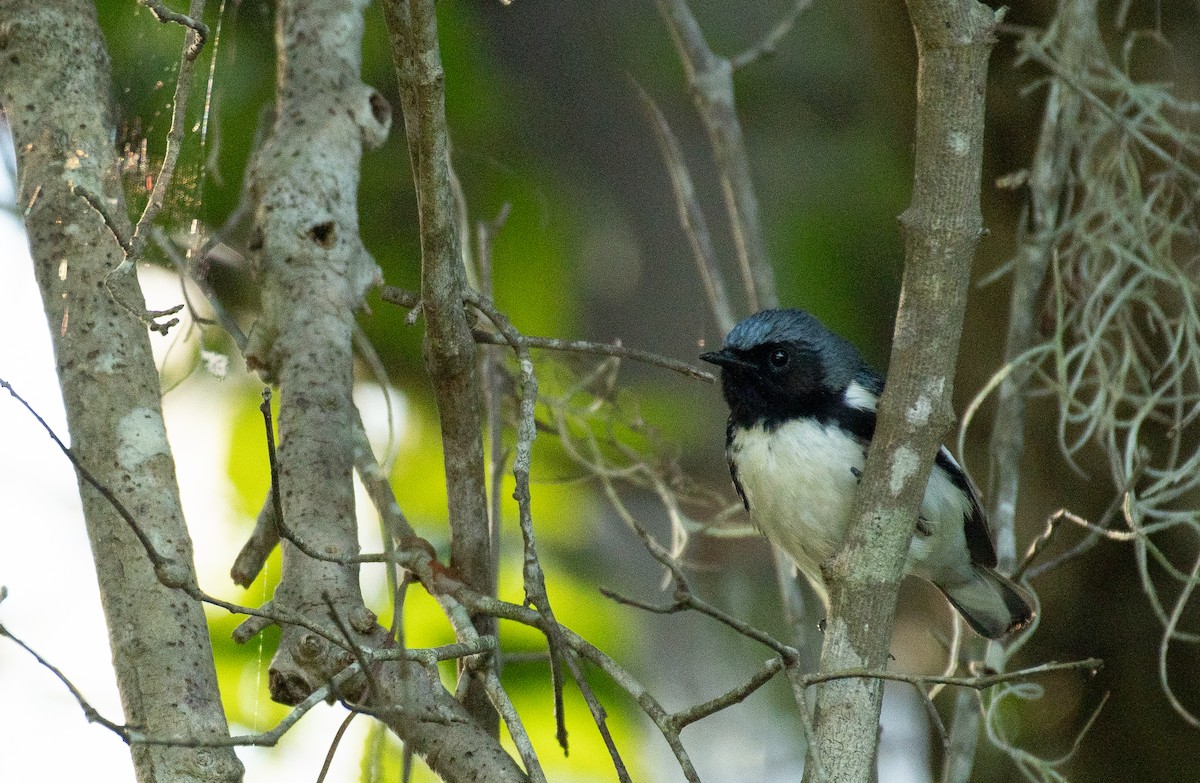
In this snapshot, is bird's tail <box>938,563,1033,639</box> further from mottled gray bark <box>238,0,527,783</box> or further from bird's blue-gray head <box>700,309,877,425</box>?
mottled gray bark <box>238,0,527,783</box>

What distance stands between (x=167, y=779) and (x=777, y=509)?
1.74 m

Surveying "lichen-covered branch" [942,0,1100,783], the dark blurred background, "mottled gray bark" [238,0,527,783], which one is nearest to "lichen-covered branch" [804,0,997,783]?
"mottled gray bark" [238,0,527,783]

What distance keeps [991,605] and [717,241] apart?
249 centimetres

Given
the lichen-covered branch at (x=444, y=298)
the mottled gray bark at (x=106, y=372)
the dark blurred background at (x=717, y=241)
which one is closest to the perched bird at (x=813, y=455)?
the dark blurred background at (x=717, y=241)

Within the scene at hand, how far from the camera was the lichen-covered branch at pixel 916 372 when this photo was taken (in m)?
2.12

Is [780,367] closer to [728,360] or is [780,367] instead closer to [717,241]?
[728,360]

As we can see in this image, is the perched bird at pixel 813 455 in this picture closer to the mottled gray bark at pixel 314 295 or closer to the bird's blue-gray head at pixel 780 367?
the bird's blue-gray head at pixel 780 367

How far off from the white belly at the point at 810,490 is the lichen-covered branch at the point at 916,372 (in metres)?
0.86

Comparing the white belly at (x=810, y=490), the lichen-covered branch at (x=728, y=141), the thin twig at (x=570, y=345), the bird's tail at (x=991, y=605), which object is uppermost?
the lichen-covered branch at (x=728, y=141)

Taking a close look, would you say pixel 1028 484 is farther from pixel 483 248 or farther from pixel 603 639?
pixel 483 248

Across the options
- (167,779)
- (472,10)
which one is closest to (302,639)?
(167,779)

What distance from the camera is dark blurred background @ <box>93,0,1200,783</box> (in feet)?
14.2

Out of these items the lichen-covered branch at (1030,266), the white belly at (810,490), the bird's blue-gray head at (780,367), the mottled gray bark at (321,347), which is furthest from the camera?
the lichen-covered branch at (1030,266)

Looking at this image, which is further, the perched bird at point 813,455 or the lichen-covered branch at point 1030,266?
the lichen-covered branch at point 1030,266
